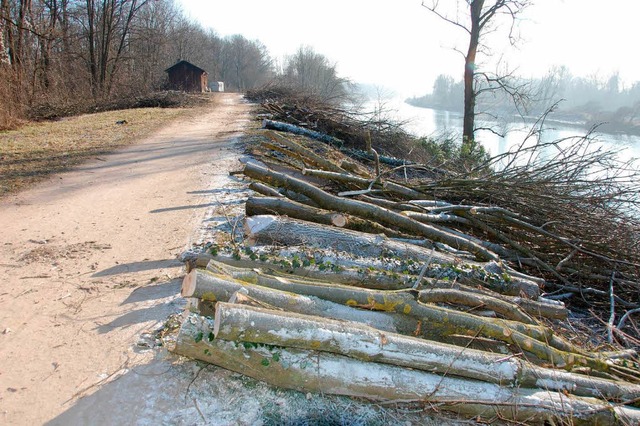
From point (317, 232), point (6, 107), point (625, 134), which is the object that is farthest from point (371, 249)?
point (625, 134)

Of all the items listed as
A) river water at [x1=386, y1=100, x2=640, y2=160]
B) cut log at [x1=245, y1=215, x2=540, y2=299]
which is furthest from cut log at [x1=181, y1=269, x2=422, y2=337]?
river water at [x1=386, y1=100, x2=640, y2=160]

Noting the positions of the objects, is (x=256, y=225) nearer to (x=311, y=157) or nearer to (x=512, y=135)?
(x=311, y=157)

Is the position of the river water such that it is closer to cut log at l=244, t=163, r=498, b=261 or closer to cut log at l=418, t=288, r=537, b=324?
cut log at l=244, t=163, r=498, b=261

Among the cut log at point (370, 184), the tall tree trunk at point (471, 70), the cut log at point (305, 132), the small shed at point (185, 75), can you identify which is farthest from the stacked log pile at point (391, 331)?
the small shed at point (185, 75)

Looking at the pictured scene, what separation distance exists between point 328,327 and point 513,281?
2.52 meters

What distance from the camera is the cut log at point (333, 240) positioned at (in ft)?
14.9

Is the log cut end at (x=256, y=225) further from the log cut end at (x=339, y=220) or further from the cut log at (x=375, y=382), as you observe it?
the cut log at (x=375, y=382)

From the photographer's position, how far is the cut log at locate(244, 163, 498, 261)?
5254 millimetres

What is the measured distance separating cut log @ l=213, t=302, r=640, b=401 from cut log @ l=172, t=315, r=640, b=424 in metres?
0.06

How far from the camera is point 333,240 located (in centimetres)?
462

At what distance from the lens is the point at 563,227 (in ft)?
18.6

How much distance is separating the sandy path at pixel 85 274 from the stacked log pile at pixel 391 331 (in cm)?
70

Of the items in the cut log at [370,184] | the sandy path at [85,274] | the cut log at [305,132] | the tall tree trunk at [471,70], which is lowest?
the sandy path at [85,274]

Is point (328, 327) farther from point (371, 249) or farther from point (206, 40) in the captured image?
point (206, 40)
